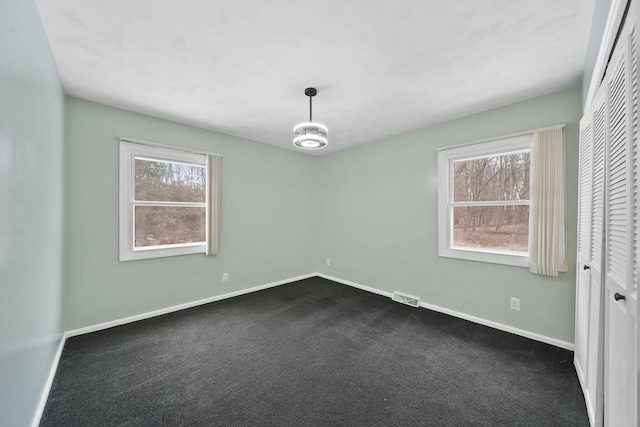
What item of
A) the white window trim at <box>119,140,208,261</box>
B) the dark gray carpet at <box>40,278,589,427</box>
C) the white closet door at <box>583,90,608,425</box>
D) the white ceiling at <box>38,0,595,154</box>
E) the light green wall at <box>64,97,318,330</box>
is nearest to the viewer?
the white closet door at <box>583,90,608,425</box>

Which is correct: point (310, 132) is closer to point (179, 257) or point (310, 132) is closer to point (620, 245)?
point (620, 245)

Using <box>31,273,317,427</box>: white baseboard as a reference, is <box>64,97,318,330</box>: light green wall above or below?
above

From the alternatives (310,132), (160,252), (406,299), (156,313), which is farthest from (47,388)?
(406,299)

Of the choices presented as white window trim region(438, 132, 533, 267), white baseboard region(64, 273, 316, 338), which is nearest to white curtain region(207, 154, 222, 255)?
white baseboard region(64, 273, 316, 338)

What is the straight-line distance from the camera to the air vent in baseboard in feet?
11.6

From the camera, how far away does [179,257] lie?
3363 millimetres

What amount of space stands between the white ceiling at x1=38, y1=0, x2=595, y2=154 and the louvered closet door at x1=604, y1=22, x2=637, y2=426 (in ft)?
2.50

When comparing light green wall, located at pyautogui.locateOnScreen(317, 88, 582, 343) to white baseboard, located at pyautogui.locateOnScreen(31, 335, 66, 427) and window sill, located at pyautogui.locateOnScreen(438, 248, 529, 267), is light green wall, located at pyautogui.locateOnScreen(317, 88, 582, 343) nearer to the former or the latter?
window sill, located at pyautogui.locateOnScreen(438, 248, 529, 267)

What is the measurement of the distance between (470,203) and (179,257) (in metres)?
3.93

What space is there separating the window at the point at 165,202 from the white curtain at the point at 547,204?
3.90 m

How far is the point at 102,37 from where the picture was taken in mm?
1766

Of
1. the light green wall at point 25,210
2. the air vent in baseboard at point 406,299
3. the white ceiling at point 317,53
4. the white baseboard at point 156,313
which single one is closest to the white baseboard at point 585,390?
the air vent in baseboard at point 406,299

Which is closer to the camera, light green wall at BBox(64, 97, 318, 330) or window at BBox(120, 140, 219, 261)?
light green wall at BBox(64, 97, 318, 330)

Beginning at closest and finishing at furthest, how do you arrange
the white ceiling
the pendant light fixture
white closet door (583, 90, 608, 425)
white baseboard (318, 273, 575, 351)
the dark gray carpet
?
white closet door (583, 90, 608, 425), the white ceiling, the dark gray carpet, the pendant light fixture, white baseboard (318, 273, 575, 351)
